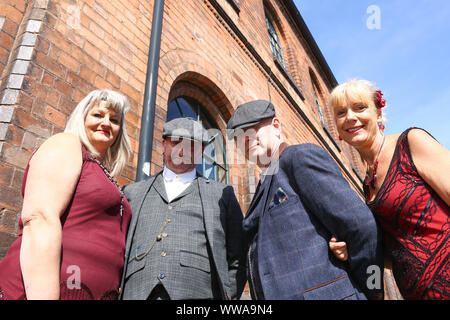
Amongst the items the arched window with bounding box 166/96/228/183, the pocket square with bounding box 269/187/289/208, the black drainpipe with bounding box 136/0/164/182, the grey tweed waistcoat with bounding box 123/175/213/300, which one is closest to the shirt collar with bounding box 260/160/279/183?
the pocket square with bounding box 269/187/289/208

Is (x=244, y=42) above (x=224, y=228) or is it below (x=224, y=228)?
above

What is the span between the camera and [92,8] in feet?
7.75

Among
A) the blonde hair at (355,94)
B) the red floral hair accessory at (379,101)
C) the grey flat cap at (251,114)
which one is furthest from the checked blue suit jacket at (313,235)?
the red floral hair accessory at (379,101)

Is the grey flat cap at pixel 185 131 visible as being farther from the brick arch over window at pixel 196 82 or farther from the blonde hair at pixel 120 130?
the brick arch over window at pixel 196 82

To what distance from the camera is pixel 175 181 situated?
168cm

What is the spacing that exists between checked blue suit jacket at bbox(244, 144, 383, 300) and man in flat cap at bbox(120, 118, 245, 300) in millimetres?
218

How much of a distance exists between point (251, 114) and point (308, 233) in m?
0.71

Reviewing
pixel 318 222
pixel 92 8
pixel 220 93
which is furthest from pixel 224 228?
pixel 220 93

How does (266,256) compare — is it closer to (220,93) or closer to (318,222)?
(318,222)

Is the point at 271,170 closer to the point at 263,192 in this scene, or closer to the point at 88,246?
the point at 263,192

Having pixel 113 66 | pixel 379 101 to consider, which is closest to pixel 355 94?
pixel 379 101

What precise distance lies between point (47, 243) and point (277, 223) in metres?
0.89

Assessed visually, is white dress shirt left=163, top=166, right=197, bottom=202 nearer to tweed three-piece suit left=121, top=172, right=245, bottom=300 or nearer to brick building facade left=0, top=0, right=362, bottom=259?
tweed three-piece suit left=121, top=172, right=245, bottom=300

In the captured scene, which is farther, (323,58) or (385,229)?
(323,58)
